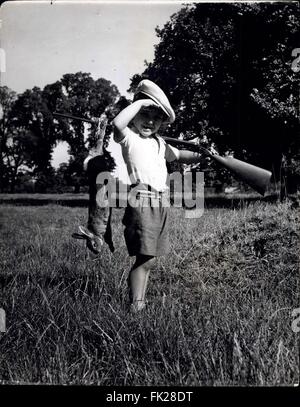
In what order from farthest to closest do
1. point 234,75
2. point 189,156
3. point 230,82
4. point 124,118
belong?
point 230,82 < point 234,75 < point 189,156 < point 124,118

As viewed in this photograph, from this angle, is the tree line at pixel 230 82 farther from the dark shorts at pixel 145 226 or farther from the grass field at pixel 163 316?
the grass field at pixel 163 316

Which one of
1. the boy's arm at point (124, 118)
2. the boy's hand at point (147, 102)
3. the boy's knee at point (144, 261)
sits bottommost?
the boy's knee at point (144, 261)

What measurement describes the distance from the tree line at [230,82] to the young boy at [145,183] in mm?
640

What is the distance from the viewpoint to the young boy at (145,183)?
289 centimetres

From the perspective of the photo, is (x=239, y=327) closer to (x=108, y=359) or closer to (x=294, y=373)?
(x=294, y=373)

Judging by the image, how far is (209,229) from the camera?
4785mm

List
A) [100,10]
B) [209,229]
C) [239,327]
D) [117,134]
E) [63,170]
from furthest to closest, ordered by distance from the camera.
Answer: [63,170], [209,229], [100,10], [117,134], [239,327]

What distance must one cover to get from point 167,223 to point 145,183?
0.33 meters

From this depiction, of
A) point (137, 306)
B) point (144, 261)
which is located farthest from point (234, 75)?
point (137, 306)

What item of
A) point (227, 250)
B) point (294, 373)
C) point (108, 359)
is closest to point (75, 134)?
point (227, 250)

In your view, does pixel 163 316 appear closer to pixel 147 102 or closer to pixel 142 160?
pixel 142 160

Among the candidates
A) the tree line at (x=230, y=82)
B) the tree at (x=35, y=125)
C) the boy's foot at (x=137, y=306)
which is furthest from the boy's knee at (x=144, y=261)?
the tree at (x=35, y=125)

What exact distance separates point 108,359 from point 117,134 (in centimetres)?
141

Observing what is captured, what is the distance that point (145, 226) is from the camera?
9.45ft
